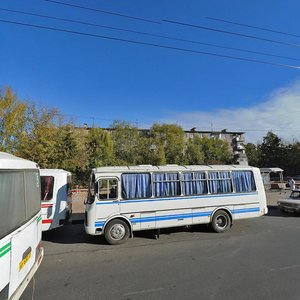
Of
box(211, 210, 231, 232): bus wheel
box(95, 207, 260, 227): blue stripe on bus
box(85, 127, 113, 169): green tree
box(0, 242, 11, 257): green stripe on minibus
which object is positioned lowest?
box(211, 210, 231, 232): bus wheel

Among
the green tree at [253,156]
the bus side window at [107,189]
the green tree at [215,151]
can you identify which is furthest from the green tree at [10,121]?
the green tree at [253,156]

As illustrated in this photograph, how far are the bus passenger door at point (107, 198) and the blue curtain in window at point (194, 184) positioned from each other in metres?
2.63

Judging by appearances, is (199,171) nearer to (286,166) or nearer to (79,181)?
(79,181)

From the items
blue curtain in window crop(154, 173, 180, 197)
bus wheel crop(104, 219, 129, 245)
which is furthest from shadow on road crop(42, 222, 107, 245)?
blue curtain in window crop(154, 173, 180, 197)

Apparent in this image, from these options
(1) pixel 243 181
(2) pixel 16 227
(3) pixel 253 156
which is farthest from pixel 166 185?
(3) pixel 253 156

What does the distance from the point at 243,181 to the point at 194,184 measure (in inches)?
91.3

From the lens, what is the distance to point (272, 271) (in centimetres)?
605

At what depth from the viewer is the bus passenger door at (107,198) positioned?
9.07 meters

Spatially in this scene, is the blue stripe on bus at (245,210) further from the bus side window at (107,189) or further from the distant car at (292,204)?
the bus side window at (107,189)

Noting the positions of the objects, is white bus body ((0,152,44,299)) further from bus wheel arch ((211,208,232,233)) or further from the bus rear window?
bus wheel arch ((211,208,232,233))

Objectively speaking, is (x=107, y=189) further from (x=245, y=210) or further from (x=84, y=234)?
(x=245, y=210)

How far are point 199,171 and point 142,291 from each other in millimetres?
6198

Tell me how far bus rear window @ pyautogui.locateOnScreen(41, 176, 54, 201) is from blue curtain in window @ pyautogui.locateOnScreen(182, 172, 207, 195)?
491 cm

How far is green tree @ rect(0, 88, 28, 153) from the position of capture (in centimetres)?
2619
